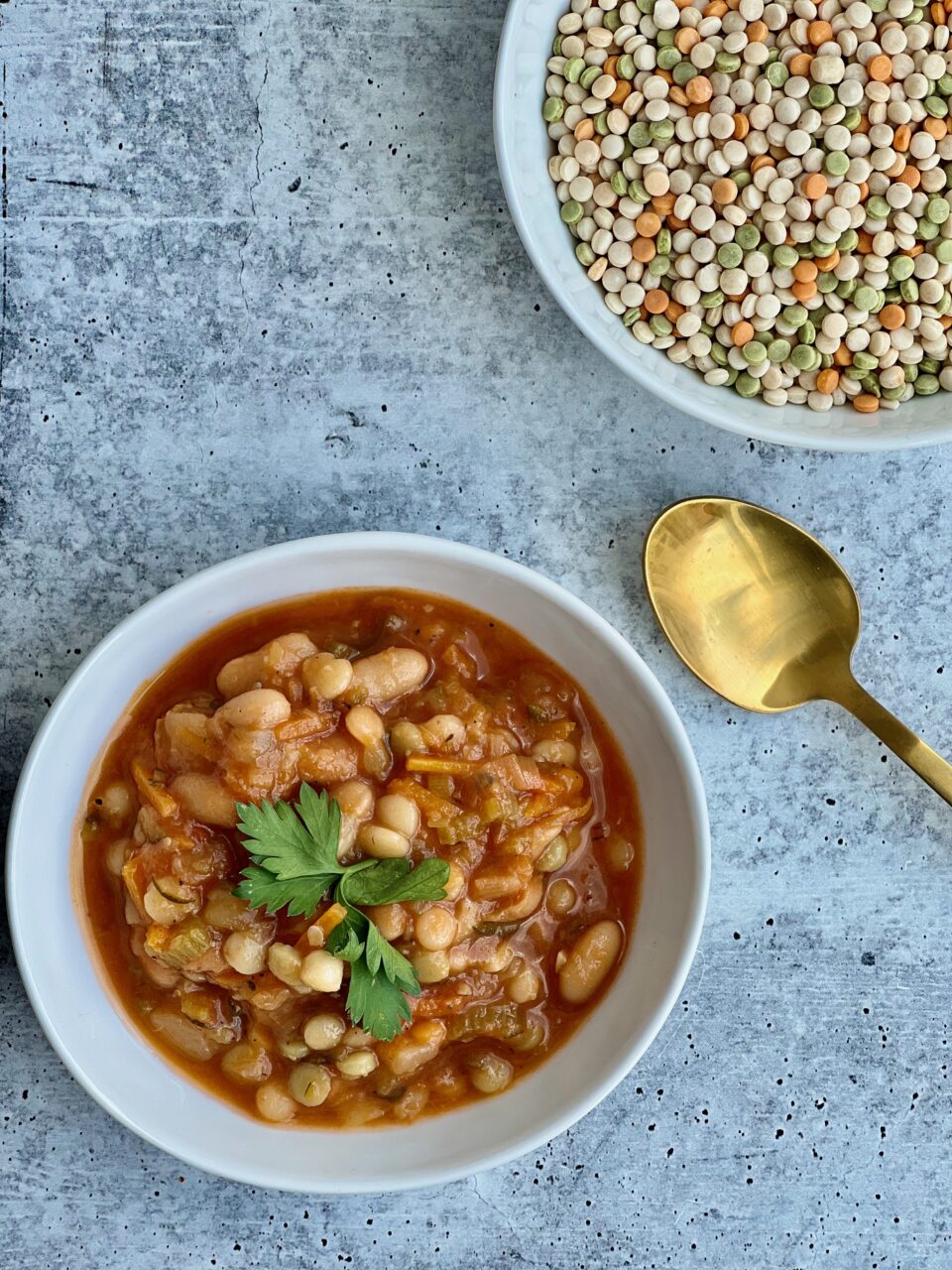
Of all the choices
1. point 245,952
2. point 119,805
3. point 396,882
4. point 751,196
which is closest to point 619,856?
point 396,882

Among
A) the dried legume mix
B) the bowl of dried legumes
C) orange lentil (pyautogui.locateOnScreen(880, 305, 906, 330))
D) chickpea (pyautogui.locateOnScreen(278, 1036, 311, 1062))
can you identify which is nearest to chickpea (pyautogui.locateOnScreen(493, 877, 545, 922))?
chickpea (pyautogui.locateOnScreen(278, 1036, 311, 1062))

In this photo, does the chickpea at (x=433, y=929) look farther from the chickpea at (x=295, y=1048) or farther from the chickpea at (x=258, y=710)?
the chickpea at (x=258, y=710)

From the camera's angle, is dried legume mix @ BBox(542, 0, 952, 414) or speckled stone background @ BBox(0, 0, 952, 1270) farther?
speckled stone background @ BBox(0, 0, 952, 1270)

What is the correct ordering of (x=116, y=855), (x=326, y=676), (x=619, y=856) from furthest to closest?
1. (x=619, y=856)
2. (x=116, y=855)
3. (x=326, y=676)

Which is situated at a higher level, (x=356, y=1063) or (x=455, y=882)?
(x=455, y=882)

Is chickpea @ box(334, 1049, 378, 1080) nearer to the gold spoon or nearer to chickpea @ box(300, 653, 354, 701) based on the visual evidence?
chickpea @ box(300, 653, 354, 701)

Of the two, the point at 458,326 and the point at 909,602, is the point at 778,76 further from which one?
the point at 909,602

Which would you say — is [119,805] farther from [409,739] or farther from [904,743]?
[904,743]
